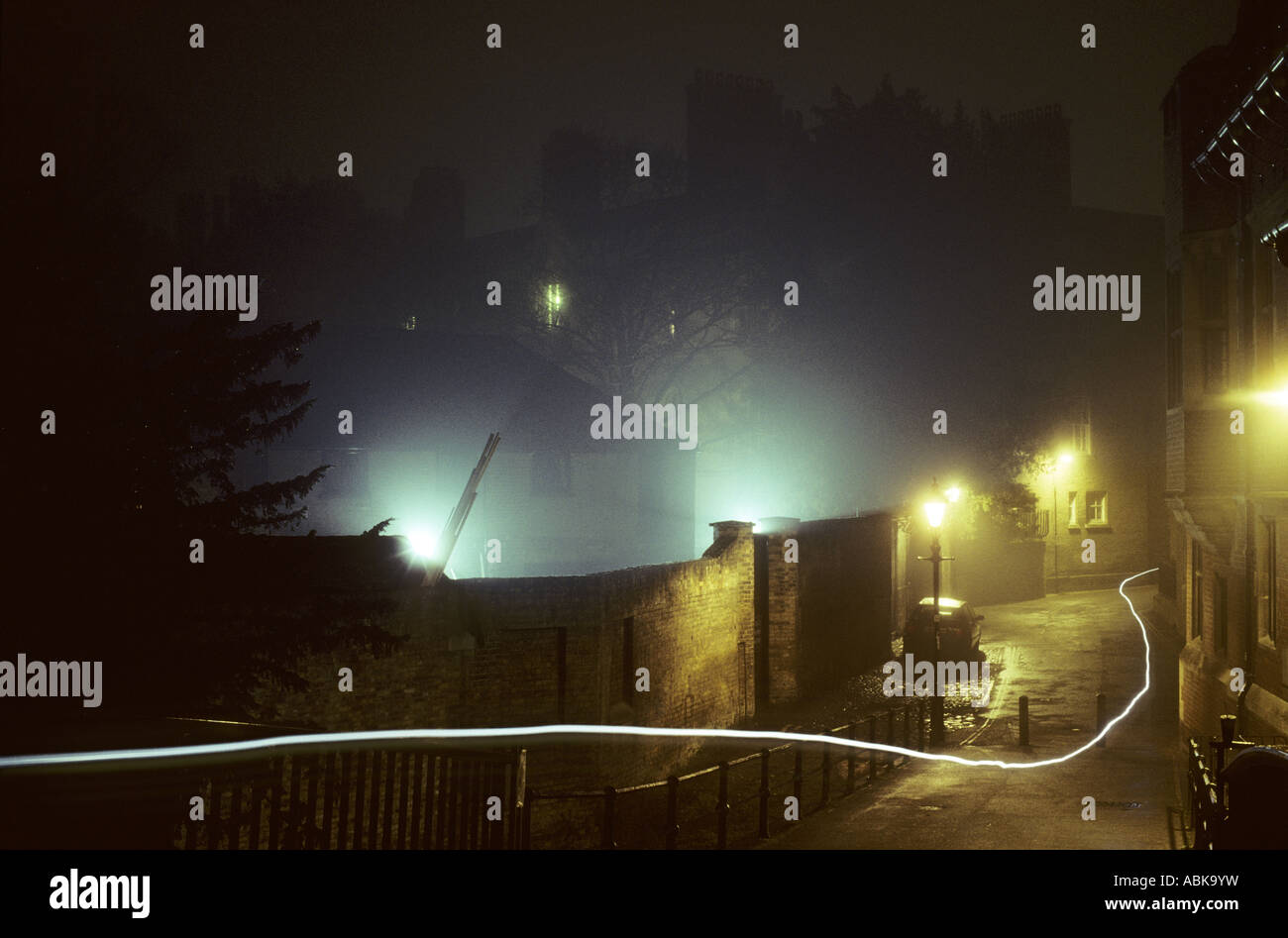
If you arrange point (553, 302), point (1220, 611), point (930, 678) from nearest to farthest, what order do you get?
point (1220, 611) → point (930, 678) → point (553, 302)

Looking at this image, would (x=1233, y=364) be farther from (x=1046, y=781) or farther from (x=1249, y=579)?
(x=1046, y=781)

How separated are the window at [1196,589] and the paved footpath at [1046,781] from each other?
2101 mm

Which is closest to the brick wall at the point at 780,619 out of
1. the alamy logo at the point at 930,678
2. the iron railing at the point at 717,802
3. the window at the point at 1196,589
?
the alamy logo at the point at 930,678

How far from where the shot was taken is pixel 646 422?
4119 centimetres

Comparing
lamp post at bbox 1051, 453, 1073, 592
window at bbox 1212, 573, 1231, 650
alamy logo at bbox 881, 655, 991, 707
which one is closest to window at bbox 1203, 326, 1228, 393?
window at bbox 1212, 573, 1231, 650

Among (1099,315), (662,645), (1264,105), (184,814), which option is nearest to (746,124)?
(1099,315)

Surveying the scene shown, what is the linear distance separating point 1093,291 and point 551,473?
24523 millimetres

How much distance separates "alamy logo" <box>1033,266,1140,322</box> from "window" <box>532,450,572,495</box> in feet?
65.6

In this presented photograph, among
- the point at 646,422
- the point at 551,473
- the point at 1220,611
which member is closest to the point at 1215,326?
the point at 1220,611

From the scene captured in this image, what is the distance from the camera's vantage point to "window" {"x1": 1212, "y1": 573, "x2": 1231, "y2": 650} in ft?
54.0
